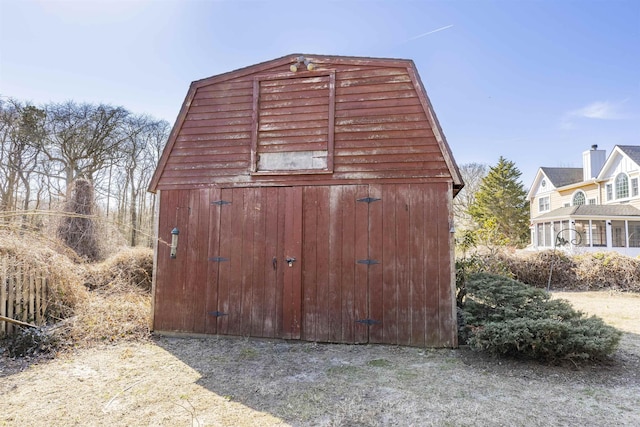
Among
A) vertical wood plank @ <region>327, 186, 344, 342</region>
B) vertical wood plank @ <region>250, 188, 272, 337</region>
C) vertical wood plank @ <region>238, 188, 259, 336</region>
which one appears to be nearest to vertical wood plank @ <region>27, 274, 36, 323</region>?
vertical wood plank @ <region>238, 188, 259, 336</region>

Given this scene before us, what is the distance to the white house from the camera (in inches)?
656

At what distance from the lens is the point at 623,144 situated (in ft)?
59.1

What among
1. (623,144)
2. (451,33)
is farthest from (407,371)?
(623,144)

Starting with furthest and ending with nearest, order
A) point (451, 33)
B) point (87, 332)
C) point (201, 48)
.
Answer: point (201, 48), point (451, 33), point (87, 332)

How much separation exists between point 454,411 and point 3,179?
54.3 ft

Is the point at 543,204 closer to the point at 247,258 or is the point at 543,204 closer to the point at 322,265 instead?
the point at 322,265

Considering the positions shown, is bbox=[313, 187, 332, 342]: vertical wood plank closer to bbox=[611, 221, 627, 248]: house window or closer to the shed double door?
the shed double door

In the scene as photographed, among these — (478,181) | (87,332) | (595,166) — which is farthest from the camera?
(478,181)

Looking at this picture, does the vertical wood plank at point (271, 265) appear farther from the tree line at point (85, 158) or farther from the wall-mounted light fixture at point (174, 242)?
the tree line at point (85, 158)

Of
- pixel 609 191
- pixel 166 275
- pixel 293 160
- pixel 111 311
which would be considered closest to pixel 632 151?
pixel 609 191

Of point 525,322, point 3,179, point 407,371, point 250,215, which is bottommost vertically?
point 407,371

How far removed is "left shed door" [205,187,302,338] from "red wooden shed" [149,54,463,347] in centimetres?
2

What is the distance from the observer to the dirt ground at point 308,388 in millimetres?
2627

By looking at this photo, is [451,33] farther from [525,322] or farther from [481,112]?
[481,112]
